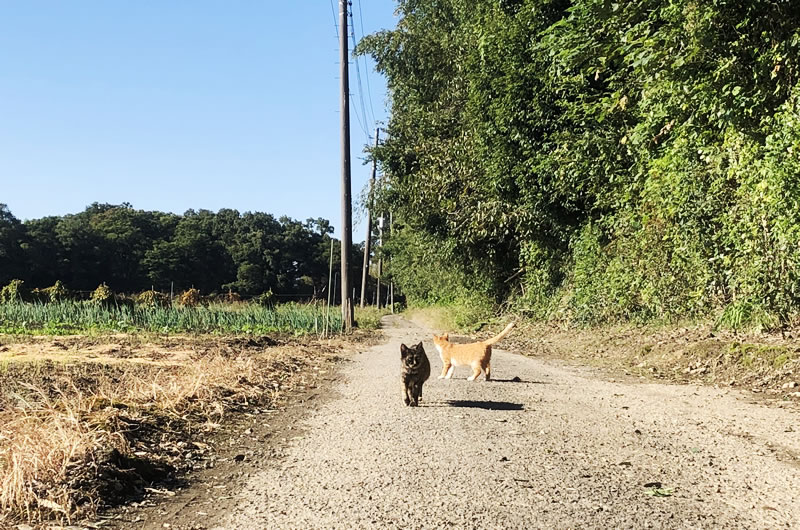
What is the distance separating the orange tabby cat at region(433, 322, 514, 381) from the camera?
8.16 metres

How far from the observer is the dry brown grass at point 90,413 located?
3.38 meters

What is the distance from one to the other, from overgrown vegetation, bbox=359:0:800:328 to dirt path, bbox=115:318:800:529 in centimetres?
A: 297

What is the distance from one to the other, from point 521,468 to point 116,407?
347 cm

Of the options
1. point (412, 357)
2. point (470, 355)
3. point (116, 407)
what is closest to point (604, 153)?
point (470, 355)

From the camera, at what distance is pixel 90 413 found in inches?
190

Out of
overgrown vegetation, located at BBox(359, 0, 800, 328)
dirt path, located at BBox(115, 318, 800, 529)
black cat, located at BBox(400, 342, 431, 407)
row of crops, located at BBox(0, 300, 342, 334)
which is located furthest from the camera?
row of crops, located at BBox(0, 300, 342, 334)

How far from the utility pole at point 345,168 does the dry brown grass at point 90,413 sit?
8.53 metres

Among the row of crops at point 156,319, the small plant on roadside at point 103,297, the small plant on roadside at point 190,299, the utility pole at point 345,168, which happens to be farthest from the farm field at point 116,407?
the small plant on roadside at point 190,299

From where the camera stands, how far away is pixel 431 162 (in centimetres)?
2039

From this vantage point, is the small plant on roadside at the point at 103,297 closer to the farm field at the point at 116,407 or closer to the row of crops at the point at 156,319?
the row of crops at the point at 156,319

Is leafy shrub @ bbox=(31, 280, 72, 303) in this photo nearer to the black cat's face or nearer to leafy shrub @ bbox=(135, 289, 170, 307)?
leafy shrub @ bbox=(135, 289, 170, 307)

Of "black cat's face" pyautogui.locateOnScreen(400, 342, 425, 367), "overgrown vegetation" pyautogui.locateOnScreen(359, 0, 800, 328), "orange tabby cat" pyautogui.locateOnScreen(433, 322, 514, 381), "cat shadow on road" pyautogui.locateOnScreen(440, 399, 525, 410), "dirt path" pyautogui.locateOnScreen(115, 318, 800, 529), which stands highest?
"overgrown vegetation" pyautogui.locateOnScreen(359, 0, 800, 328)

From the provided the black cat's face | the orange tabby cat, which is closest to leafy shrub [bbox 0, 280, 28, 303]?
the orange tabby cat

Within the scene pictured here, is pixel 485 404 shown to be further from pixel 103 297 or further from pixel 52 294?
pixel 52 294
